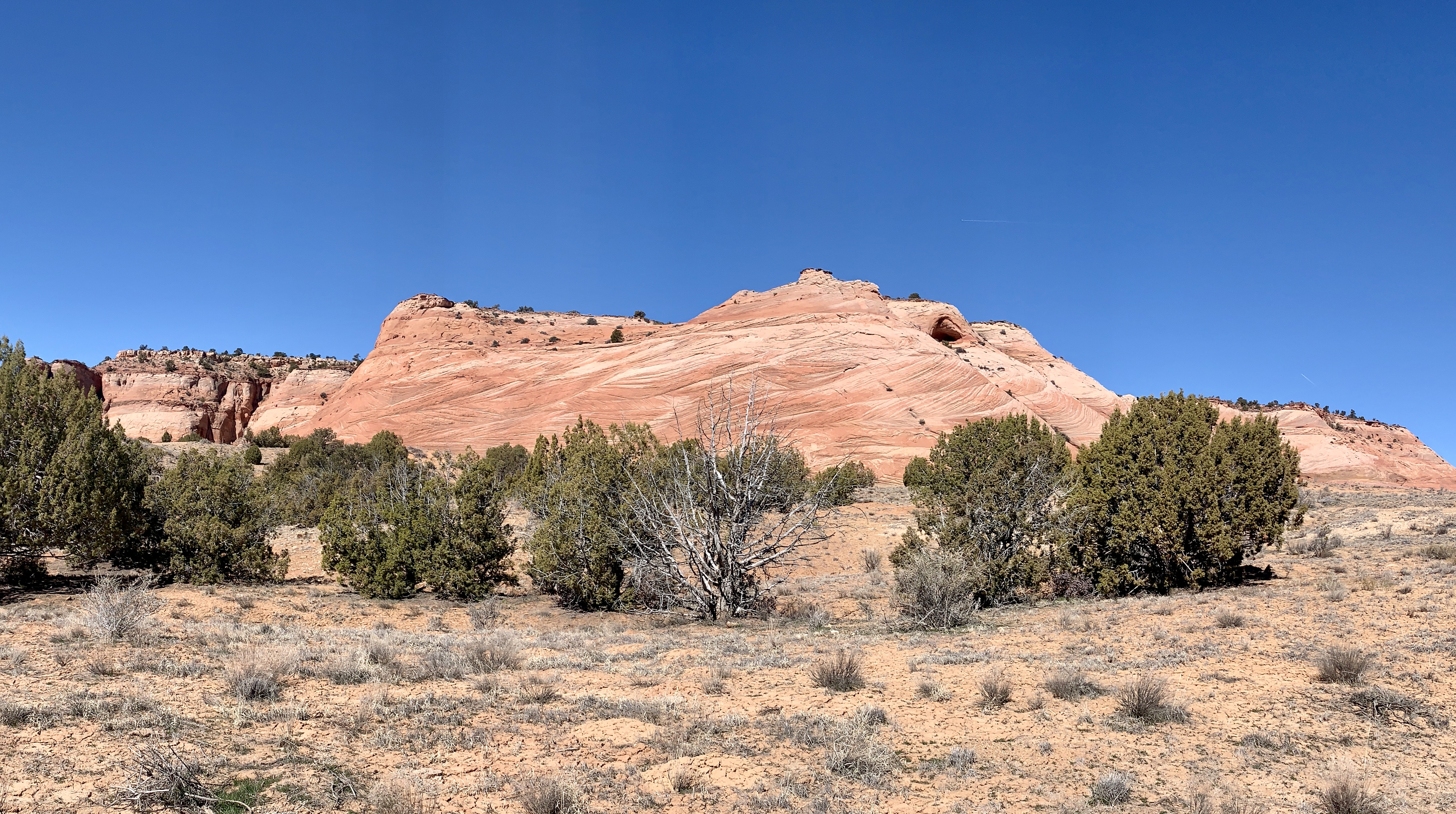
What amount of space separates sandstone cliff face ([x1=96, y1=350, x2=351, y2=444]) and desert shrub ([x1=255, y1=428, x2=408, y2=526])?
29.9 meters

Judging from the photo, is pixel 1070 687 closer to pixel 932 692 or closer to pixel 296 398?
pixel 932 692

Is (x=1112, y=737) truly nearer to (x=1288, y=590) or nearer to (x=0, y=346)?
(x=1288, y=590)

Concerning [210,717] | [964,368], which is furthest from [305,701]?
[964,368]

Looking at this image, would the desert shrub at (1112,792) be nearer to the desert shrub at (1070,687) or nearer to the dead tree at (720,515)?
the desert shrub at (1070,687)

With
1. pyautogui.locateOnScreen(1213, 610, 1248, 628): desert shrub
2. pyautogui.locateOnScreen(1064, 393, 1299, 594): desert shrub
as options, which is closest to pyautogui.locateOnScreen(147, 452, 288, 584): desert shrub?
pyautogui.locateOnScreen(1064, 393, 1299, 594): desert shrub

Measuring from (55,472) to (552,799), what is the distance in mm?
15445

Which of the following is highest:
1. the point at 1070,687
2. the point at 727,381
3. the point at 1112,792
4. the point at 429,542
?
the point at 727,381

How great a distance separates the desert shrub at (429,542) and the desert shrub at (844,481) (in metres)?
7.59

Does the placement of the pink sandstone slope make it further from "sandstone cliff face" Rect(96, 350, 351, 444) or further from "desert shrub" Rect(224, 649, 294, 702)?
"desert shrub" Rect(224, 649, 294, 702)

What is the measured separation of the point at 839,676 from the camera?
27.5 feet

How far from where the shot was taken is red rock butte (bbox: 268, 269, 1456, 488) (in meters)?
54.9

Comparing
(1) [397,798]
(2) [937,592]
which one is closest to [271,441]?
(2) [937,592]

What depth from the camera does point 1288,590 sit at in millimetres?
13281

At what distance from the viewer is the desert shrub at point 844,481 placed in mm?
17031
